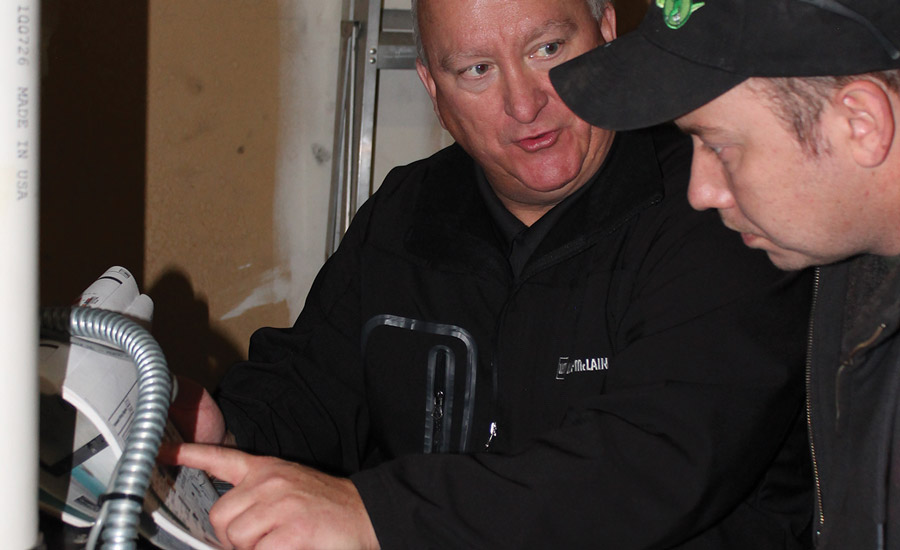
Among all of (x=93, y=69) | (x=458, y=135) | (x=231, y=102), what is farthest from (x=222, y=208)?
(x=458, y=135)

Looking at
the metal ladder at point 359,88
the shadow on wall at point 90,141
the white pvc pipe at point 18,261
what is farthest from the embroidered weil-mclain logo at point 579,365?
the metal ladder at point 359,88

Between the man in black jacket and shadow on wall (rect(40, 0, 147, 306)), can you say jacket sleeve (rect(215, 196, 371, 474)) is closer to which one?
the man in black jacket

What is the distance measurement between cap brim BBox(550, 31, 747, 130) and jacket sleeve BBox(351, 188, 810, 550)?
0.28m

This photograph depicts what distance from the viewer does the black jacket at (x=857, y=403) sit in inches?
33.3

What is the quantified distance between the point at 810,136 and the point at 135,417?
0.58 m

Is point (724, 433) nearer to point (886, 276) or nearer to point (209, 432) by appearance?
point (886, 276)

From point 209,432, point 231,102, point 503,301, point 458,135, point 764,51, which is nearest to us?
point 764,51

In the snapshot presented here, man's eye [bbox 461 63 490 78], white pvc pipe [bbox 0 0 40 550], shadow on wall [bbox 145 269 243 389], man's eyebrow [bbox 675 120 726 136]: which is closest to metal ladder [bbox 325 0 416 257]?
shadow on wall [bbox 145 269 243 389]

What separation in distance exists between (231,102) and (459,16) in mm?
922

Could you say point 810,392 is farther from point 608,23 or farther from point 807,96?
point 608,23

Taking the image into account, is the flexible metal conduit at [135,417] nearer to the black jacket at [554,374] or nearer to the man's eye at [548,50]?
the black jacket at [554,374]

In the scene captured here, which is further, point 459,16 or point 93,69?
point 93,69

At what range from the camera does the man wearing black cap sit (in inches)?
27.3

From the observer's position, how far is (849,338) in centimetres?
94
